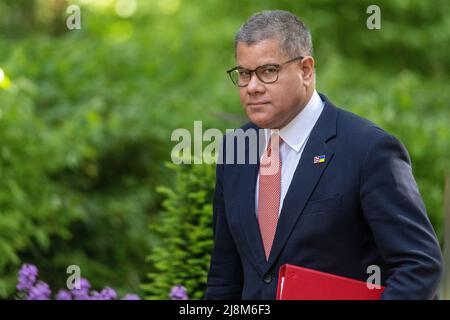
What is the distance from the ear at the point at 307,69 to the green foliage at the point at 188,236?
179 centimetres

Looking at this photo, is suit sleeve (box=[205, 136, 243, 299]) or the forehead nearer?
the forehead

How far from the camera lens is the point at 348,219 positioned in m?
3.18

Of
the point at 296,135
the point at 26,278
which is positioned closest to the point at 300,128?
the point at 296,135

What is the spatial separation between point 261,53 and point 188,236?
205 cm

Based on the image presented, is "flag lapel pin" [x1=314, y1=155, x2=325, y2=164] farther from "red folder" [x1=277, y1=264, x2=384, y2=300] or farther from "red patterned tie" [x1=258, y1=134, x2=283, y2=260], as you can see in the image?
"red folder" [x1=277, y1=264, x2=384, y2=300]

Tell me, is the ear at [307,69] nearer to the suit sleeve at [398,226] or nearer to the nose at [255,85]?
the nose at [255,85]

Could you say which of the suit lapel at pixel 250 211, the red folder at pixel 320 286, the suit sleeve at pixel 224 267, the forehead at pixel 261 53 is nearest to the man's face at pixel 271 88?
the forehead at pixel 261 53

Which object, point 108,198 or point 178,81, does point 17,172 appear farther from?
point 178,81

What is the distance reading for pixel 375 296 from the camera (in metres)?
3.08

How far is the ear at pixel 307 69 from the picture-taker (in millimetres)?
3365

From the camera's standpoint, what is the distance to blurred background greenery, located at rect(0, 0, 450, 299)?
17.8 ft

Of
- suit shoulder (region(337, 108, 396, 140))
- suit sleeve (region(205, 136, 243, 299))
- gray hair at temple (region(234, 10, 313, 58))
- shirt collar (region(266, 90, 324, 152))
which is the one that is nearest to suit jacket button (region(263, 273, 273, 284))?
suit sleeve (region(205, 136, 243, 299))

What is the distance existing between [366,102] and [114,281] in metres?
2.74

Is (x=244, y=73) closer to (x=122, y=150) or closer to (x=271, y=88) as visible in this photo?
(x=271, y=88)
